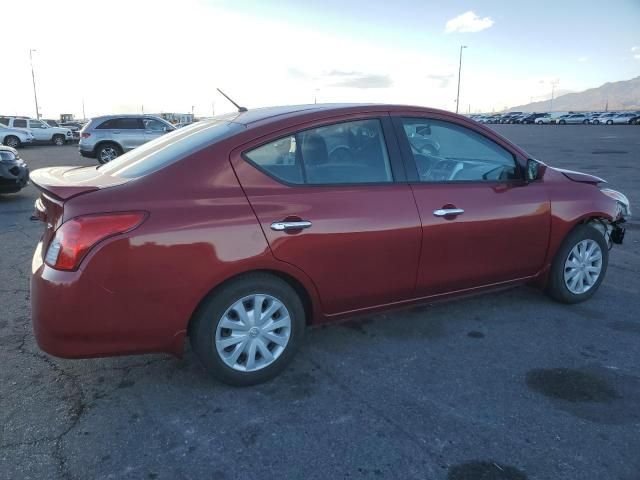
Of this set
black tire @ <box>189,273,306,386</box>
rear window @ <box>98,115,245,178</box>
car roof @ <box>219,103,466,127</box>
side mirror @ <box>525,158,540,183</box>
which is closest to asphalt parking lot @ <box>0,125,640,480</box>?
black tire @ <box>189,273,306,386</box>

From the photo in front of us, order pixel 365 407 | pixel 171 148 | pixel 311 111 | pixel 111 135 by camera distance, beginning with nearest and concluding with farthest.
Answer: pixel 365 407 → pixel 171 148 → pixel 311 111 → pixel 111 135

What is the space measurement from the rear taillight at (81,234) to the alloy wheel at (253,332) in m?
0.77

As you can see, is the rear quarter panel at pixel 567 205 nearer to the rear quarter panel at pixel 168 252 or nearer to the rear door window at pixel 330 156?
the rear door window at pixel 330 156

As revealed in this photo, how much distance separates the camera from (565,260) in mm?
4168

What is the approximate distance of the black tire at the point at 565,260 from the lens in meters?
4.15

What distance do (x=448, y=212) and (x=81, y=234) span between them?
7.49 ft

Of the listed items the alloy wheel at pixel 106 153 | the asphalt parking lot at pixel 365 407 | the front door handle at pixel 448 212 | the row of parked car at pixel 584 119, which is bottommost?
the asphalt parking lot at pixel 365 407

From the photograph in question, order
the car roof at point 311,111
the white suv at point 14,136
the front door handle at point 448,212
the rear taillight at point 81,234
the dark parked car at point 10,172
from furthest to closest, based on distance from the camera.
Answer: the white suv at point 14,136 → the dark parked car at point 10,172 → the front door handle at point 448,212 → the car roof at point 311,111 → the rear taillight at point 81,234

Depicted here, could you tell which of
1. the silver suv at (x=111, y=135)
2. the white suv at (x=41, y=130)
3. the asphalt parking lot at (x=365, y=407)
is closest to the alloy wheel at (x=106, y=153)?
the silver suv at (x=111, y=135)

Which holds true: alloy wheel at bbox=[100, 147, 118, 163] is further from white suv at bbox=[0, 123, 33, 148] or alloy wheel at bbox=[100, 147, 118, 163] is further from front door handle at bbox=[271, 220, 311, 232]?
front door handle at bbox=[271, 220, 311, 232]

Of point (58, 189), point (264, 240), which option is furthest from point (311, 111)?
point (58, 189)

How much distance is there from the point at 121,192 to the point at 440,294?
2.26 m

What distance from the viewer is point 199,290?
2.73 m

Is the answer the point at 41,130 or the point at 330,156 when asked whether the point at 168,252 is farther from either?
the point at 41,130
